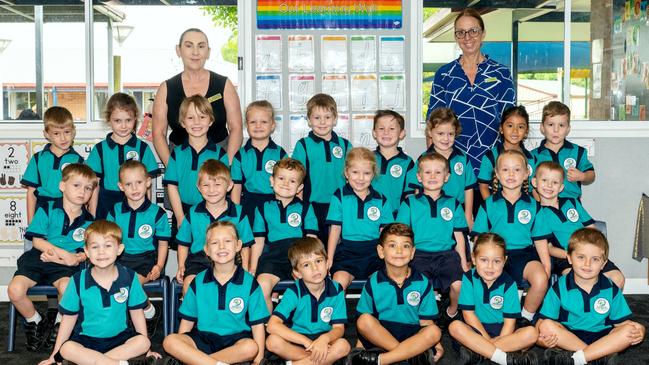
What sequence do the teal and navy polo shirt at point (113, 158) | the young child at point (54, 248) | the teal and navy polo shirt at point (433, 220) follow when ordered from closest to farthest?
the young child at point (54, 248), the teal and navy polo shirt at point (433, 220), the teal and navy polo shirt at point (113, 158)

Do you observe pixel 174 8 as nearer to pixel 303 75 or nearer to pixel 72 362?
pixel 303 75

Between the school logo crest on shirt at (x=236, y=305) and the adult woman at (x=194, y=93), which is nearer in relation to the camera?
the school logo crest on shirt at (x=236, y=305)

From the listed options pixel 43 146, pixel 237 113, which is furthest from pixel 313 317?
Result: pixel 43 146

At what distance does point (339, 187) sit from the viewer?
15.3 ft

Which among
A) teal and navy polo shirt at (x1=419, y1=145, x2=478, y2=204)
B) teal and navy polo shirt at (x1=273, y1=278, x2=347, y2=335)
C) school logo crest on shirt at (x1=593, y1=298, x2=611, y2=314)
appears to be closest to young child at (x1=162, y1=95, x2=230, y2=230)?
teal and navy polo shirt at (x1=273, y1=278, x2=347, y2=335)

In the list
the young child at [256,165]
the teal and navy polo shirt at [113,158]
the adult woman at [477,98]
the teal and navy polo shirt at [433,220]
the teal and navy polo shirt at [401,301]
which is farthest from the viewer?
the adult woman at [477,98]

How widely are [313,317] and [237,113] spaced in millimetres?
1530

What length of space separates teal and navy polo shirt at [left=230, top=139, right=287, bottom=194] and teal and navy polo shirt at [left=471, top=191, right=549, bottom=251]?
1236 millimetres

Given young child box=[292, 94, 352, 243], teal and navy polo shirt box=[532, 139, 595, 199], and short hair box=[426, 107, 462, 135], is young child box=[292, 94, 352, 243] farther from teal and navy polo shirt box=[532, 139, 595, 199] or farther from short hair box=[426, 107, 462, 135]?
teal and navy polo shirt box=[532, 139, 595, 199]

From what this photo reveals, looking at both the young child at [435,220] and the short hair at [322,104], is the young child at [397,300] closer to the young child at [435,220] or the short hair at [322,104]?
the young child at [435,220]

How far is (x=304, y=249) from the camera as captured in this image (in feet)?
12.2

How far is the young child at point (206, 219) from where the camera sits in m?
4.11

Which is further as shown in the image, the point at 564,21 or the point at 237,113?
the point at 564,21

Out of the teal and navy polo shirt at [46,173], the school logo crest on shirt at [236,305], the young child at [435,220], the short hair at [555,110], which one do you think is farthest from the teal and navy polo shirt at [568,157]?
the teal and navy polo shirt at [46,173]
